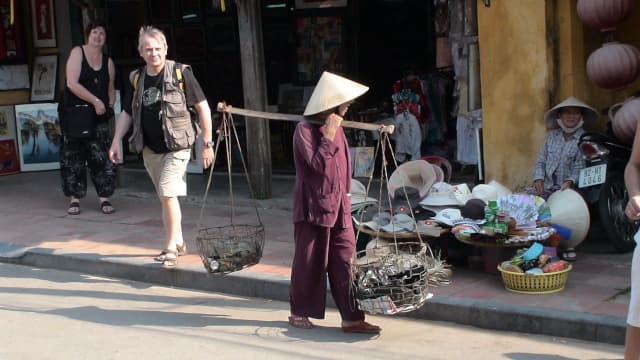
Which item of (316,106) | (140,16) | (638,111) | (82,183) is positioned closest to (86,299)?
(316,106)

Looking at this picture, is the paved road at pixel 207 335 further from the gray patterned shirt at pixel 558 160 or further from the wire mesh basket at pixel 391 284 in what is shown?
the gray patterned shirt at pixel 558 160

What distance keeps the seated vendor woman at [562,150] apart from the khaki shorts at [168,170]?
10.3 feet

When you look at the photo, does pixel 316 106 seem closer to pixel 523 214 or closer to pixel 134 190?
pixel 523 214

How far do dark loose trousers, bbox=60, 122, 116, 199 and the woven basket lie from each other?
558cm

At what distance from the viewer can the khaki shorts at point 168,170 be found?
25.8 feet

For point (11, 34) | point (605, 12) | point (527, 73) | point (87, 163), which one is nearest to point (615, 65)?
point (605, 12)

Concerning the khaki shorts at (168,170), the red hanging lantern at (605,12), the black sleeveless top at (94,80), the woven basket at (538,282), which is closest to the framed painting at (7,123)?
the black sleeveless top at (94,80)

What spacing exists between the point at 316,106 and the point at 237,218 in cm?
440

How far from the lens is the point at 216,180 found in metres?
12.7

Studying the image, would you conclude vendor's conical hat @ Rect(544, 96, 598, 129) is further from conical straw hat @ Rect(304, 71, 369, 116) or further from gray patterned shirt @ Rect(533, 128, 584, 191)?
conical straw hat @ Rect(304, 71, 369, 116)

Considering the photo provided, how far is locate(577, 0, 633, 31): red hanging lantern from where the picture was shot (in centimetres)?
802

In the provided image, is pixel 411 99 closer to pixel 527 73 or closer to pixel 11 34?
pixel 527 73

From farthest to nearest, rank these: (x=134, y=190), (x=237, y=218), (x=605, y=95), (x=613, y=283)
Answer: (x=134, y=190) → (x=237, y=218) → (x=605, y=95) → (x=613, y=283)

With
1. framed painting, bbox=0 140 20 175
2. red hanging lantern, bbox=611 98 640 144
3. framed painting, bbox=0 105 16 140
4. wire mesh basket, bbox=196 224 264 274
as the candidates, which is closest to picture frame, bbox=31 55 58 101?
framed painting, bbox=0 105 16 140
